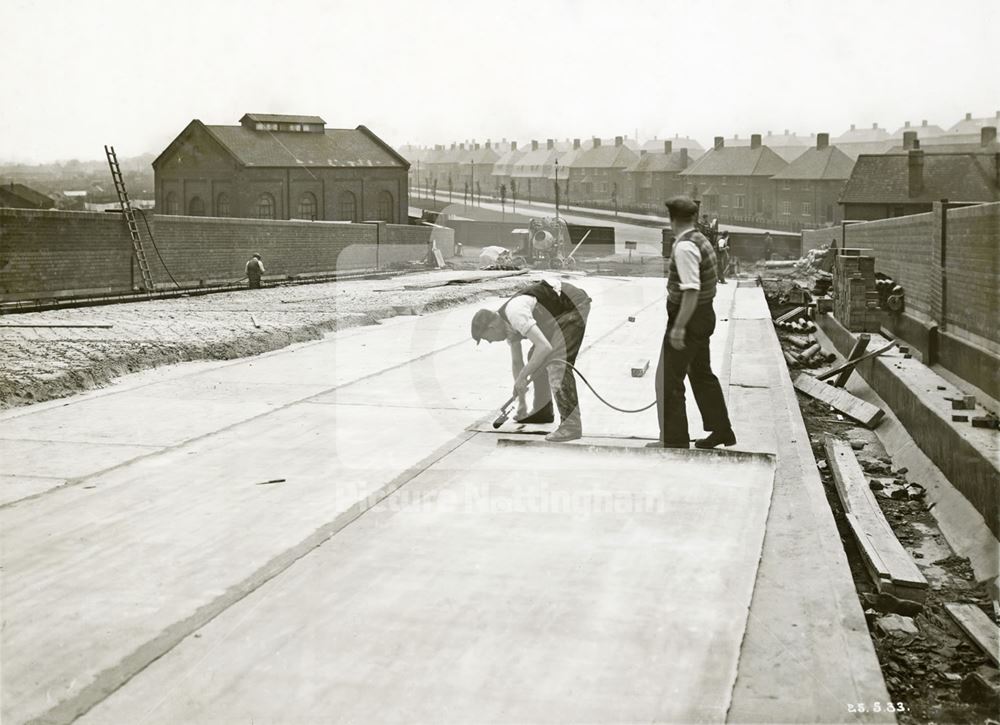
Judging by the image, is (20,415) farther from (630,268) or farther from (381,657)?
(630,268)

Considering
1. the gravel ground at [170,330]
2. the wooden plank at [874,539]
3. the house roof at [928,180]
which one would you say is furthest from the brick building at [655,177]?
the wooden plank at [874,539]

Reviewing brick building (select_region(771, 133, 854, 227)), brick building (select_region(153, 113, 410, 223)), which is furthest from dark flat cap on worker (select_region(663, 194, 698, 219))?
brick building (select_region(771, 133, 854, 227))

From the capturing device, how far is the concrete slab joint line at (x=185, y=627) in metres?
3.54

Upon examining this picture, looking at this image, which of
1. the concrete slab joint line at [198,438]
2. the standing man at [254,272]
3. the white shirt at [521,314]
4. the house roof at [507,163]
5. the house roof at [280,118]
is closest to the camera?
the concrete slab joint line at [198,438]

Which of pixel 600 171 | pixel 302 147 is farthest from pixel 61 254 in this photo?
pixel 600 171

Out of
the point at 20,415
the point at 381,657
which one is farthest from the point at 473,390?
the point at 381,657

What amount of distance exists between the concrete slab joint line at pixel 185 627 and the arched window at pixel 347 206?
59.5 metres

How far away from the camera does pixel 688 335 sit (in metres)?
7.23

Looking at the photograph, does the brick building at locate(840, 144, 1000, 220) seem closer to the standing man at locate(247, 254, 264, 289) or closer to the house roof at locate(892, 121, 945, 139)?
the standing man at locate(247, 254, 264, 289)

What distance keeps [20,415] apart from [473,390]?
435 cm

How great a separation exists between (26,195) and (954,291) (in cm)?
4384

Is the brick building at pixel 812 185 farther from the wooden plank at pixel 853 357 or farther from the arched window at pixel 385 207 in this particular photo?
the wooden plank at pixel 853 357

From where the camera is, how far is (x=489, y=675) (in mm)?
3771

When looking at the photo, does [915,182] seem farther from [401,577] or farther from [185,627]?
[185,627]
